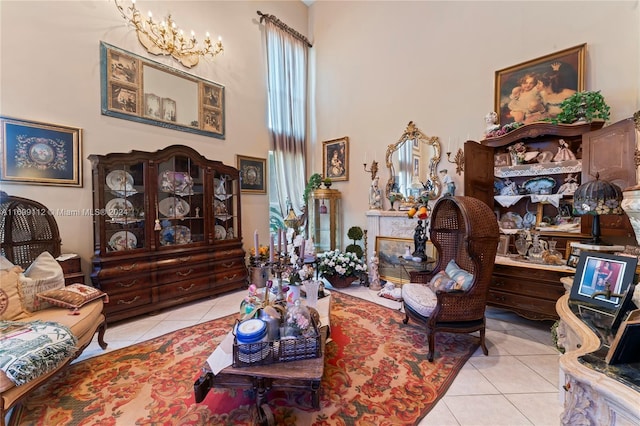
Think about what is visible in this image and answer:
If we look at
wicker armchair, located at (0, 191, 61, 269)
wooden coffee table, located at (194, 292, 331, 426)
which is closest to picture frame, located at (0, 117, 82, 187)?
wicker armchair, located at (0, 191, 61, 269)

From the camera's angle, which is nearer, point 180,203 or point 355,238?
point 180,203

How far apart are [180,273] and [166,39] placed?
3.27m

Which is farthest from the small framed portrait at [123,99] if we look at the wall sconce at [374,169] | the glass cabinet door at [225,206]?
the wall sconce at [374,169]

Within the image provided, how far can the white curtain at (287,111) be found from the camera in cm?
492

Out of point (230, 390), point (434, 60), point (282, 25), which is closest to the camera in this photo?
point (230, 390)

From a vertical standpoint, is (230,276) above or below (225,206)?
below

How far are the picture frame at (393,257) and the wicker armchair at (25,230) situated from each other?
415 centimetres

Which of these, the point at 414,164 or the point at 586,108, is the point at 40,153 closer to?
the point at 414,164

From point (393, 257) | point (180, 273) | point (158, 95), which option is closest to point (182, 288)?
point (180, 273)

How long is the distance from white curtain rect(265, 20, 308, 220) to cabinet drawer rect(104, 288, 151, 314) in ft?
8.27

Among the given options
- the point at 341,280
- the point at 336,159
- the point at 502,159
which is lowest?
the point at 341,280

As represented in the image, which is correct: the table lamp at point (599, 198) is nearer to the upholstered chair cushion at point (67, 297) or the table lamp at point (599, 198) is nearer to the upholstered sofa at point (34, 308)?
the upholstered sofa at point (34, 308)

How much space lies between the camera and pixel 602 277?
127cm

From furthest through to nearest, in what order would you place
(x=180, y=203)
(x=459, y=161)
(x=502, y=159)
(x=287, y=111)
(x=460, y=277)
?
1. (x=287, y=111)
2. (x=459, y=161)
3. (x=180, y=203)
4. (x=502, y=159)
5. (x=460, y=277)
